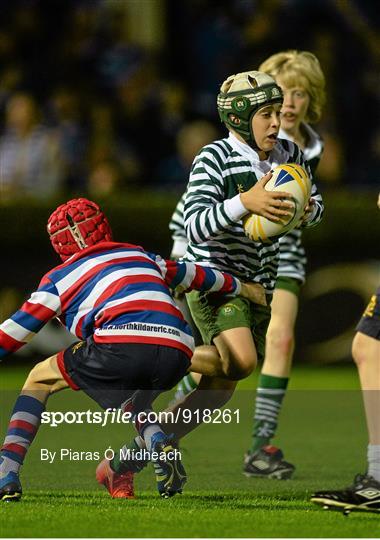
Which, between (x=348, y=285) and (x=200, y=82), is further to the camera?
(x=200, y=82)

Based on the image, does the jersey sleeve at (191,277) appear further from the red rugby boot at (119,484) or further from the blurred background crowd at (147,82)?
the blurred background crowd at (147,82)

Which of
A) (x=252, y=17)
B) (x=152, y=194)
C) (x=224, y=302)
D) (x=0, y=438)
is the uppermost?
(x=252, y=17)

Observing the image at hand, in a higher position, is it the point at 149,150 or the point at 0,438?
the point at 149,150

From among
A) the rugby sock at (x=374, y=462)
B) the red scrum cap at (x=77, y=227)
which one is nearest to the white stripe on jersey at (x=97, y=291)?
the red scrum cap at (x=77, y=227)

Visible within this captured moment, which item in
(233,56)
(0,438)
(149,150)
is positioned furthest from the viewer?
(233,56)

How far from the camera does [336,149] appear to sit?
519 inches

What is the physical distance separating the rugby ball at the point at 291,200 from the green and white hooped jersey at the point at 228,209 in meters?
0.09

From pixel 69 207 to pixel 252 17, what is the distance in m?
9.08

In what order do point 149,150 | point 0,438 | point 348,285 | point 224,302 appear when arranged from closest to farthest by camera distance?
1. point 224,302
2. point 0,438
3. point 348,285
4. point 149,150

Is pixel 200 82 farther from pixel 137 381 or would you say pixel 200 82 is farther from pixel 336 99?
pixel 137 381

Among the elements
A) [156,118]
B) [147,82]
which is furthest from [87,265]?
[147,82]

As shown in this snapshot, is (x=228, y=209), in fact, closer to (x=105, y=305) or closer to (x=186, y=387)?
(x=105, y=305)

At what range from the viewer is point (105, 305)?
6.24 m

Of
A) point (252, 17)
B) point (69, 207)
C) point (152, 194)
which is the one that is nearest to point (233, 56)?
point (252, 17)
